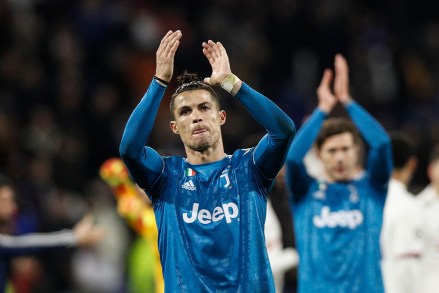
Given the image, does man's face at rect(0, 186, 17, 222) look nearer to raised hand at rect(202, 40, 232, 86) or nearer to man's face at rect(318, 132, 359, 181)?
man's face at rect(318, 132, 359, 181)

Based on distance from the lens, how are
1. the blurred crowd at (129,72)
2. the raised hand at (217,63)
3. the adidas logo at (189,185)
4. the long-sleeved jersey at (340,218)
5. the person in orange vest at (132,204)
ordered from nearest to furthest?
the raised hand at (217,63)
the adidas logo at (189,185)
the long-sleeved jersey at (340,218)
the person in orange vest at (132,204)
the blurred crowd at (129,72)

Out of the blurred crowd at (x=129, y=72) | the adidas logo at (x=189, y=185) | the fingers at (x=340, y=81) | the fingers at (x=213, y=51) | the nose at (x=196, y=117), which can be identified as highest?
the blurred crowd at (x=129, y=72)

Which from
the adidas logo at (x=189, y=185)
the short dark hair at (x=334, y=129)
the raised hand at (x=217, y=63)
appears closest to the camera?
the raised hand at (x=217, y=63)

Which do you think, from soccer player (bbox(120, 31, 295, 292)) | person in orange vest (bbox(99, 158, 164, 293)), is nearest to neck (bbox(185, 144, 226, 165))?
soccer player (bbox(120, 31, 295, 292))

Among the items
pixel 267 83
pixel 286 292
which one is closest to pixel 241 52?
pixel 267 83

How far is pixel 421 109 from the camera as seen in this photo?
51.0 feet

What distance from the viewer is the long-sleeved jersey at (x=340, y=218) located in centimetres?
738

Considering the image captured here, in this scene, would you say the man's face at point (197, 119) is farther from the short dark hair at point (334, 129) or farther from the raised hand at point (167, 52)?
the short dark hair at point (334, 129)

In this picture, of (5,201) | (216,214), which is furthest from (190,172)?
(5,201)

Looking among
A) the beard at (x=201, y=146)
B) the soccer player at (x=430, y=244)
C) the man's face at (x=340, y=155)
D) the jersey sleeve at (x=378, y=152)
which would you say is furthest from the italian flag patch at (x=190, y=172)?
the soccer player at (x=430, y=244)

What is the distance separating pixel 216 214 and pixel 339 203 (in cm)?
220

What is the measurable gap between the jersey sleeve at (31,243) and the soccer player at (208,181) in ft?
9.52

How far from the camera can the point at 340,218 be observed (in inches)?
298

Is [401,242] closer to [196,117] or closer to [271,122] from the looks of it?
[271,122]
